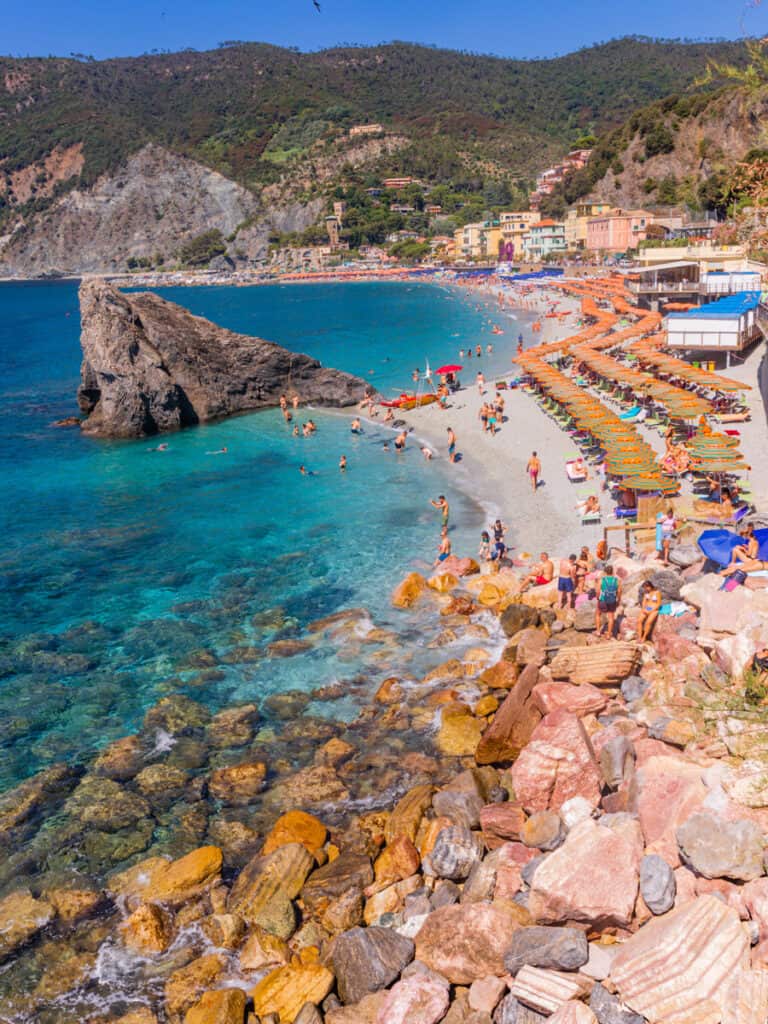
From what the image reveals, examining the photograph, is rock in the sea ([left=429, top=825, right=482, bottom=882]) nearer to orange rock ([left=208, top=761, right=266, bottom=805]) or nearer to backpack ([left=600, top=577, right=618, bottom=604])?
orange rock ([left=208, top=761, right=266, bottom=805])

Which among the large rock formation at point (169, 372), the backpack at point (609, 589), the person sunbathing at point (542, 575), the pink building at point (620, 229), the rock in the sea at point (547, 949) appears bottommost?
the rock in the sea at point (547, 949)

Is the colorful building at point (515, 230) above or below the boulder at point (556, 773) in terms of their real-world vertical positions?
above

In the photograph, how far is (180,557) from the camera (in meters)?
23.3

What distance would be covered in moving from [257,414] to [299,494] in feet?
49.6

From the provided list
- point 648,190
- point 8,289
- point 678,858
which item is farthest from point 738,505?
point 8,289

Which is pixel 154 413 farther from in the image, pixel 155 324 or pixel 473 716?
pixel 473 716

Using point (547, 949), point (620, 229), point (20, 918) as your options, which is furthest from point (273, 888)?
point (620, 229)

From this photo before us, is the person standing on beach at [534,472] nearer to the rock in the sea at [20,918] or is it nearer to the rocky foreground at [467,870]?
the rocky foreground at [467,870]

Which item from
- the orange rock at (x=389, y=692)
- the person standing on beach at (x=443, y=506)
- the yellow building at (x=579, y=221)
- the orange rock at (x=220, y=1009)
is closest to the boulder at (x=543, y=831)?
the orange rock at (x=220, y=1009)

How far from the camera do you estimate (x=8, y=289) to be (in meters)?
194

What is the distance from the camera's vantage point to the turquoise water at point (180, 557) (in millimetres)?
16031

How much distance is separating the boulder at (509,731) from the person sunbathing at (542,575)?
18.6 ft

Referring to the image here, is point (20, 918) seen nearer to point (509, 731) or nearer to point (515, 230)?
point (509, 731)

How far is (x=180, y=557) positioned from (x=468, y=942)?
16547 millimetres
